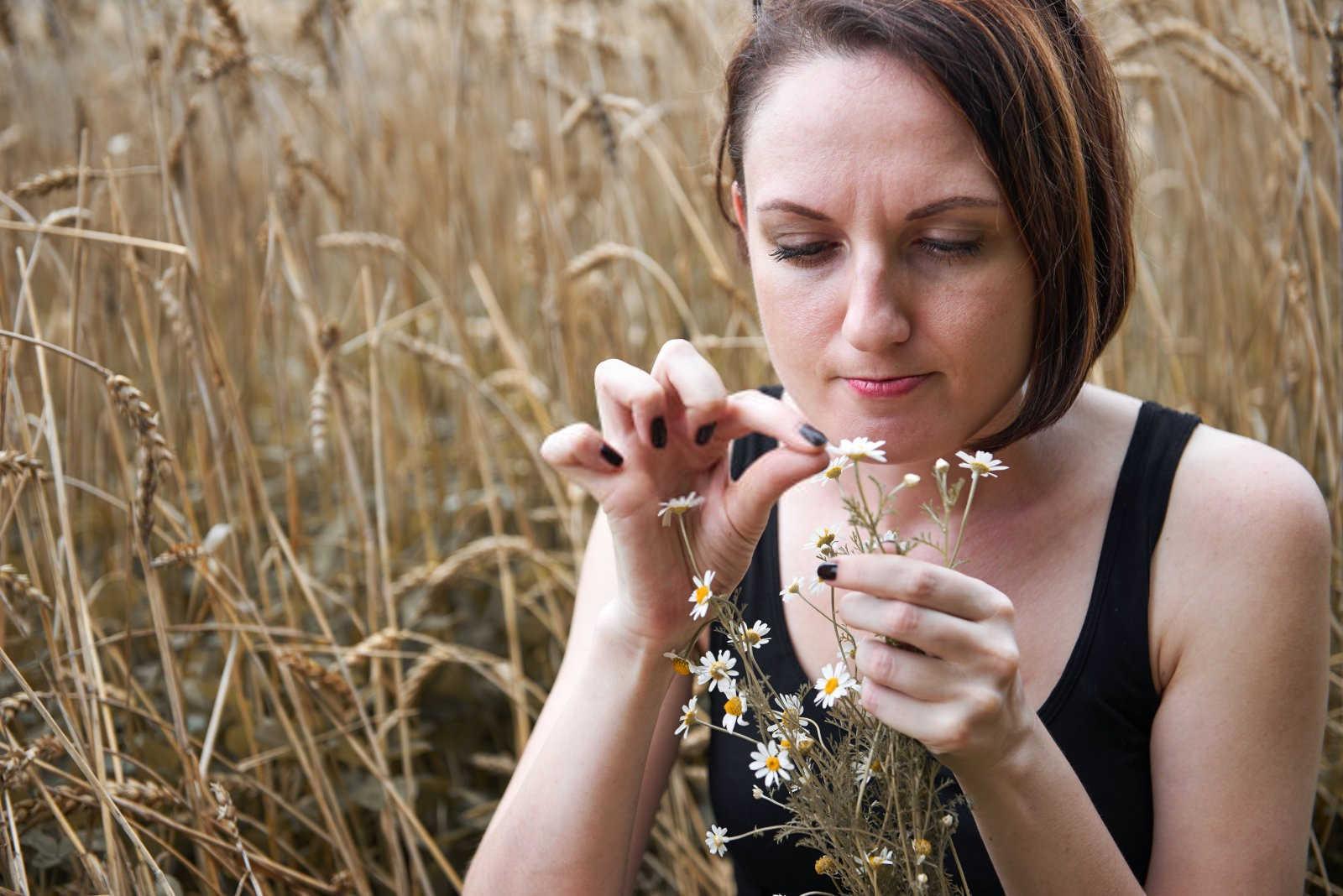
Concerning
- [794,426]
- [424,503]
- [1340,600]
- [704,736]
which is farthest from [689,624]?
[1340,600]

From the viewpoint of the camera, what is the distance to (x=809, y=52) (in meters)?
1.20

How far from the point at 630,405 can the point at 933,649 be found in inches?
13.8

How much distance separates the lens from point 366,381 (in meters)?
2.62

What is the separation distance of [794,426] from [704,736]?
3.70ft

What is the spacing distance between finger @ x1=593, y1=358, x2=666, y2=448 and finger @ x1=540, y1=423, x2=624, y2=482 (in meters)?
0.02

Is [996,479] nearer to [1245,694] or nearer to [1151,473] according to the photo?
[1151,473]

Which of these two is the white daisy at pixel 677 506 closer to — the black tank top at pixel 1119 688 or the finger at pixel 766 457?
the finger at pixel 766 457

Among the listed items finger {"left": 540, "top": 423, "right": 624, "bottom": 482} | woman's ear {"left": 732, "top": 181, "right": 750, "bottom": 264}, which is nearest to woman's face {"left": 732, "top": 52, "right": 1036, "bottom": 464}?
woman's ear {"left": 732, "top": 181, "right": 750, "bottom": 264}

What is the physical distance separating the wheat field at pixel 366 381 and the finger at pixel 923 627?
32.1 inches

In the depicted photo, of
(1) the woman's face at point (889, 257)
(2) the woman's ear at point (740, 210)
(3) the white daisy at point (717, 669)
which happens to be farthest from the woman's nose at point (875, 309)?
(3) the white daisy at point (717, 669)

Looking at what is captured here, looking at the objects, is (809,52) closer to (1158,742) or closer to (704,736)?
(1158,742)

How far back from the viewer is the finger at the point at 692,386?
965 mm

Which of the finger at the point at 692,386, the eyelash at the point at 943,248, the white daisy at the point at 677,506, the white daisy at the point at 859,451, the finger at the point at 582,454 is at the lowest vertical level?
the white daisy at the point at 677,506

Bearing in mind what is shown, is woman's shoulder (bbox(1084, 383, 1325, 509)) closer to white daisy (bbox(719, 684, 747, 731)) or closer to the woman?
the woman
